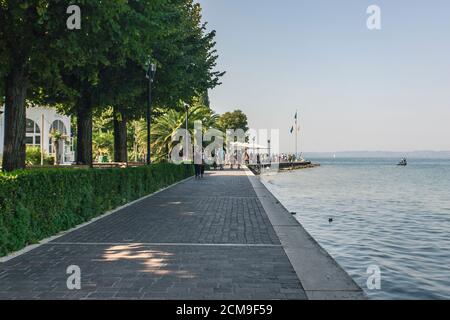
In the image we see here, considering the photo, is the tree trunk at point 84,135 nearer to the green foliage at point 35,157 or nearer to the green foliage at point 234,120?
the green foliage at point 35,157

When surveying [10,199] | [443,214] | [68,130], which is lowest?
[443,214]

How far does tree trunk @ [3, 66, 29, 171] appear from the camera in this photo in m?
13.9

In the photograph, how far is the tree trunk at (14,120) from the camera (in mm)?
13914

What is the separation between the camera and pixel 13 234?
8359 mm

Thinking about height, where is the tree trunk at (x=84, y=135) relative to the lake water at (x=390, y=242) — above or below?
above

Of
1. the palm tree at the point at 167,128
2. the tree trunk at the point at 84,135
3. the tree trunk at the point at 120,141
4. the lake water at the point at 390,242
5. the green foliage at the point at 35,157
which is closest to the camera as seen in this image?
the lake water at the point at 390,242

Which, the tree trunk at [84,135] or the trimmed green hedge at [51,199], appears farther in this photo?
the tree trunk at [84,135]

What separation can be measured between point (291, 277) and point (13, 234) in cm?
503

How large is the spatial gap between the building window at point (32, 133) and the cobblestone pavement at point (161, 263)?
108ft

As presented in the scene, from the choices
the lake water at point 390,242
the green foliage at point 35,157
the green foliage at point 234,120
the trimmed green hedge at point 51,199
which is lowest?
the lake water at point 390,242

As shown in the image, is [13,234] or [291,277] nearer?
[291,277]

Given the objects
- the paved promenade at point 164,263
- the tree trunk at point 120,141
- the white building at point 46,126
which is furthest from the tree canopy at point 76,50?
the white building at point 46,126
